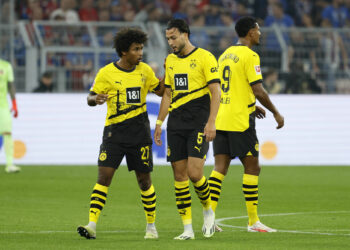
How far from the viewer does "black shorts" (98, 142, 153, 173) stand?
8477 millimetres

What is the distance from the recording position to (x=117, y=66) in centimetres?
859

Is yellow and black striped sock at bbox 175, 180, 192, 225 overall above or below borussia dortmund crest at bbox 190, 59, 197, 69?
below

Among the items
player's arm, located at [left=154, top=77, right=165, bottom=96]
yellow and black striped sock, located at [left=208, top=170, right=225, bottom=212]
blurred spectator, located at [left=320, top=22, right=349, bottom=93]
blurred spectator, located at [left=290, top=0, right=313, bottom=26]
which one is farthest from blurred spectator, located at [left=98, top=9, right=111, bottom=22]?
player's arm, located at [left=154, top=77, right=165, bottom=96]

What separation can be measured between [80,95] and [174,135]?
1074 centimetres

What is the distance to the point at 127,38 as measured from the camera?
27.7 feet

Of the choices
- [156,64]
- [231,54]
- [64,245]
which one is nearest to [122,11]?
[156,64]

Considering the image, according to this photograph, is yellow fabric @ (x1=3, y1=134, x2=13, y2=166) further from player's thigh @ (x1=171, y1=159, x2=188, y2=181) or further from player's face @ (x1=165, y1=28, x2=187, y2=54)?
player's face @ (x1=165, y1=28, x2=187, y2=54)

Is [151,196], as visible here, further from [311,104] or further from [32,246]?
[311,104]

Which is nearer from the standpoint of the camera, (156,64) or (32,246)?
(32,246)

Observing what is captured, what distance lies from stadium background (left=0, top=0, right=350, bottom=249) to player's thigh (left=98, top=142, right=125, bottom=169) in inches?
117

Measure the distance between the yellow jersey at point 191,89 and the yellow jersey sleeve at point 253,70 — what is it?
794 millimetres

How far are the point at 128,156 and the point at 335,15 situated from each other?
17796 mm

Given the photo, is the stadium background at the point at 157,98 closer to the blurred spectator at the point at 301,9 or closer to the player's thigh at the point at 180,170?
the blurred spectator at the point at 301,9

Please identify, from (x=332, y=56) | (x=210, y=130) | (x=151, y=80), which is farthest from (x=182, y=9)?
(x=210, y=130)
